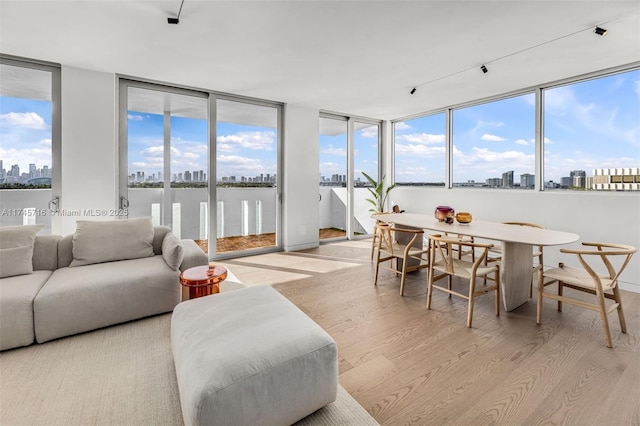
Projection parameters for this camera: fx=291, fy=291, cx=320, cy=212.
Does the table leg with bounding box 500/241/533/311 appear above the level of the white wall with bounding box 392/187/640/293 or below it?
below

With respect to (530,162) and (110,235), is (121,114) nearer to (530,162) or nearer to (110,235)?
(110,235)

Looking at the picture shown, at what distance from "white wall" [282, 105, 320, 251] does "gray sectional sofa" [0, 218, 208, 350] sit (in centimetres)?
230

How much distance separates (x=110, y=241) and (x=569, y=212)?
17.4 feet

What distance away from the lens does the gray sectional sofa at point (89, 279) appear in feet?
6.81

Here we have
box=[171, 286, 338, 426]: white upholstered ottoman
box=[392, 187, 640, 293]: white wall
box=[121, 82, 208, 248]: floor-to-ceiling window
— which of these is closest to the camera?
box=[171, 286, 338, 426]: white upholstered ottoman

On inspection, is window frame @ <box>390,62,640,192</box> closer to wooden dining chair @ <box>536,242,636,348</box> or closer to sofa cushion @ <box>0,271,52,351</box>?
wooden dining chair @ <box>536,242,636,348</box>

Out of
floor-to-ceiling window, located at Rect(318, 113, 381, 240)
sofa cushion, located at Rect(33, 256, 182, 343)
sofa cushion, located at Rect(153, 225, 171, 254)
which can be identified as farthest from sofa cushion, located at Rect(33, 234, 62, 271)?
floor-to-ceiling window, located at Rect(318, 113, 381, 240)

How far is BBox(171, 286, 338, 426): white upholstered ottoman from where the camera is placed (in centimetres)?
118

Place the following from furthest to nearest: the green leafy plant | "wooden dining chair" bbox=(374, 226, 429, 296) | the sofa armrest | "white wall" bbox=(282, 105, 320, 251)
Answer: the green leafy plant, "white wall" bbox=(282, 105, 320, 251), "wooden dining chair" bbox=(374, 226, 429, 296), the sofa armrest

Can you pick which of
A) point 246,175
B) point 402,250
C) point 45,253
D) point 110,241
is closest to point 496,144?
point 402,250

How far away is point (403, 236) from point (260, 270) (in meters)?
1.98

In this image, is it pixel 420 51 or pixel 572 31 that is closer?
pixel 572 31

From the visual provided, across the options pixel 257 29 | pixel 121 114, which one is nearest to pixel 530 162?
pixel 257 29

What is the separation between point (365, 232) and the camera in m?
6.38
